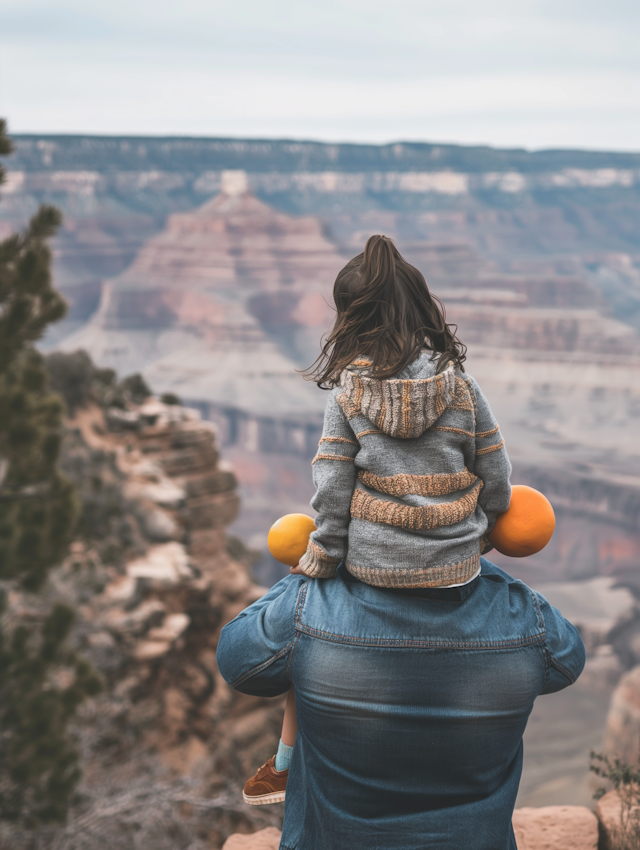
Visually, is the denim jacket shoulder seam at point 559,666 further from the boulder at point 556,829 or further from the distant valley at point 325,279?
the distant valley at point 325,279

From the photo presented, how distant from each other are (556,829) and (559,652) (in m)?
1.66

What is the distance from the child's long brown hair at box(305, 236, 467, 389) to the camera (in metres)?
1.66

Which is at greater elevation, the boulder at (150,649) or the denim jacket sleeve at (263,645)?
the denim jacket sleeve at (263,645)

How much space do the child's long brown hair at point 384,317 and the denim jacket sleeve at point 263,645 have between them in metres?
0.54

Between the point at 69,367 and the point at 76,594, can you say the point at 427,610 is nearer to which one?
the point at 76,594

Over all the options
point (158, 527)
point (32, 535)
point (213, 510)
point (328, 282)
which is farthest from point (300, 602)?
point (328, 282)

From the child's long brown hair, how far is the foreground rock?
7.09ft

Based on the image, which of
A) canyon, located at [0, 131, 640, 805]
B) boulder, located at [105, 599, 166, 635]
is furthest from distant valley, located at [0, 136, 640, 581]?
boulder, located at [105, 599, 166, 635]

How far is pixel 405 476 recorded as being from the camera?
62.9 inches

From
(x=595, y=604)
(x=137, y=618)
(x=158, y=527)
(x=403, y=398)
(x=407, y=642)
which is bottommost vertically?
(x=595, y=604)

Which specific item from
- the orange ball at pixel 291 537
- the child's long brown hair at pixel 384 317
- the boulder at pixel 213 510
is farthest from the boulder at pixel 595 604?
the child's long brown hair at pixel 384 317

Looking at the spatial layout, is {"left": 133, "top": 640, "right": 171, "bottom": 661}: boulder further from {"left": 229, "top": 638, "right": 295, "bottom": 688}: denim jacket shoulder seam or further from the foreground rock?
{"left": 229, "top": 638, "right": 295, "bottom": 688}: denim jacket shoulder seam

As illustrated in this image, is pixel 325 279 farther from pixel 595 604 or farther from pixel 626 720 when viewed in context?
pixel 626 720

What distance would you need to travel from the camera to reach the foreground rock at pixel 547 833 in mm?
2828
